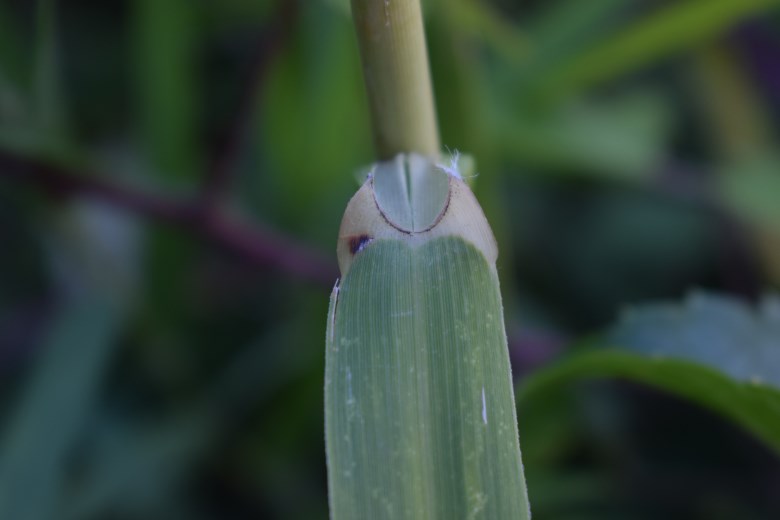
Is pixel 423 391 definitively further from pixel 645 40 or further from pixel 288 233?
pixel 645 40

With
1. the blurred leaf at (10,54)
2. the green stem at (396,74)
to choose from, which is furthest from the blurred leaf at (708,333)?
the blurred leaf at (10,54)

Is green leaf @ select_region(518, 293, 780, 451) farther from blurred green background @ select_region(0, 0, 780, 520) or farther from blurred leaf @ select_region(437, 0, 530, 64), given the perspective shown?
blurred leaf @ select_region(437, 0, 530, 64)

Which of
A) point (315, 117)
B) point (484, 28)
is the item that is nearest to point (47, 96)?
point (315, 117)

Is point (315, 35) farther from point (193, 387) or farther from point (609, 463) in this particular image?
point (609, 463)

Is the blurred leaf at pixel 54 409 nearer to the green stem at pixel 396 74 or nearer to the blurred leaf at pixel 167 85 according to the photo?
the blurred leaf at pixel 167 85

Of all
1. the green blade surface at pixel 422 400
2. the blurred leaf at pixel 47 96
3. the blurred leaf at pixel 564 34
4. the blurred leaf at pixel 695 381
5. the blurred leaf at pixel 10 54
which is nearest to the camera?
the green blade surface at pixel 422 400

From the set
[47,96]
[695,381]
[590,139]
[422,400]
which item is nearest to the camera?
[422,400]
